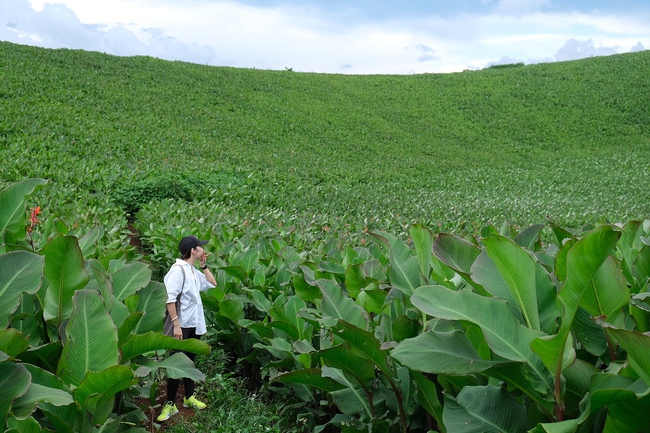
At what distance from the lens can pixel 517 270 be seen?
5.87 feet

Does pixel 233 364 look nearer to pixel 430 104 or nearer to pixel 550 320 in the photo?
pixel 550 320

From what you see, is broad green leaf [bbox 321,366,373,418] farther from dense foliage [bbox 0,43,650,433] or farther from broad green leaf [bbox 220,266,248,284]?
broad green leaf [bbox 220,266,248,284]

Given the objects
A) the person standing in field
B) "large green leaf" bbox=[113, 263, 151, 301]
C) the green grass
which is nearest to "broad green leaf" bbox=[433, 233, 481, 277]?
"large green leaf" bbox=[113, 263, 151, 301]

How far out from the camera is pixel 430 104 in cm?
3506

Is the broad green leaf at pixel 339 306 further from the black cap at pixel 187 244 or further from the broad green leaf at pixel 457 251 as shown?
the black cap at pixel 187 244

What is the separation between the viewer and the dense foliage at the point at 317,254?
1805 mm

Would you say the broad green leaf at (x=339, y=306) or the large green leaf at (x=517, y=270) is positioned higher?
the large green leaf at (x=517, y=270)

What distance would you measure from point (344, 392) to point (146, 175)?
35.8 ft

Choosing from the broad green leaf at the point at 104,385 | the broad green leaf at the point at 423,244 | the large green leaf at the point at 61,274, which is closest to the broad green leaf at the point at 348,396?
the broad green leaf at the point at 423,244

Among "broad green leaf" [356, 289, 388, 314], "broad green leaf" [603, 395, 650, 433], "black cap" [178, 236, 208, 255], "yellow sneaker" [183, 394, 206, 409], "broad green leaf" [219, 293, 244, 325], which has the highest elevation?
"broad green leaf" [603, 395, 650, 433]

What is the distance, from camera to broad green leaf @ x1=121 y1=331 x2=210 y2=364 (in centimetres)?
201

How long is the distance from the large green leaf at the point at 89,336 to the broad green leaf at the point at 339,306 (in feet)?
3.77

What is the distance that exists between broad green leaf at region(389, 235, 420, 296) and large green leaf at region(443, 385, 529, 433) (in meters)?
0.90

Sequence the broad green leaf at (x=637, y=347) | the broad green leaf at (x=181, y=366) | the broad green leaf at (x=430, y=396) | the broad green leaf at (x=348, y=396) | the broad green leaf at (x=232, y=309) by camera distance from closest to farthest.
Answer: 1. the broad green leaf at (x=637, y=347)
2. the broad green leaf at (x=181, y=366)
3. the broad green leaf at (x=430, y=396)
4. the broad green leaf at (x=348, y=396)
5. the broad green leaf at (x=232, y=309)
